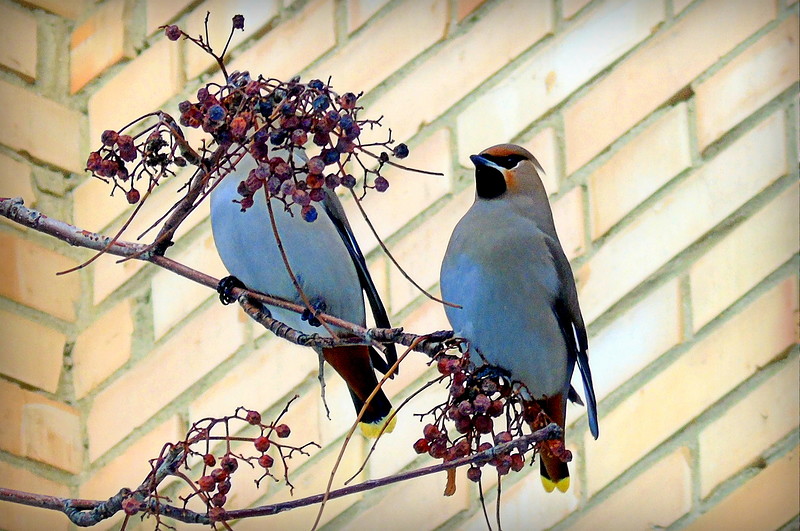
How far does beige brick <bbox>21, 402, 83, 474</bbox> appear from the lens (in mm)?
1684

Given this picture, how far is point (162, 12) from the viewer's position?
1.71 meters

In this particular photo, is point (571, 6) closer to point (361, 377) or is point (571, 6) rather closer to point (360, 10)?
point (360, 10)

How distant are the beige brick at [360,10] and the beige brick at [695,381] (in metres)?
0.69

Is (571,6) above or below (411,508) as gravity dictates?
above

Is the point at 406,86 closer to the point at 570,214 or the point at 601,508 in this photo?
the point at 570,214

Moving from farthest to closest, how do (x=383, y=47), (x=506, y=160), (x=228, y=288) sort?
1. (x=383, y=47)
2. (x=506, y=160)
3. (x=228, y=288)

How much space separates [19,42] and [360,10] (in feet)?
1.73

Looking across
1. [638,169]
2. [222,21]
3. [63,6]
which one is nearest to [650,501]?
[638,169]

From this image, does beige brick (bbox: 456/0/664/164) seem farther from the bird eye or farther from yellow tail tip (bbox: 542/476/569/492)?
yellow tail tip (bbox: 542/476/569/492)

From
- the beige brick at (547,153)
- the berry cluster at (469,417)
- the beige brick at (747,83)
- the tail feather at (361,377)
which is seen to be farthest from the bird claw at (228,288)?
the beige brick at (747,83)

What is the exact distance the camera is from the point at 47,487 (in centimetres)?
167

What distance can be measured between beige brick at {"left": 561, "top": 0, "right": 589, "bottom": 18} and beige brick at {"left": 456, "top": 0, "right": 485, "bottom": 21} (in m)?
0.12

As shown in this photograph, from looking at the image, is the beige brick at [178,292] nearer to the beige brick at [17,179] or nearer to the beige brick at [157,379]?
the beige brick at [157,379]

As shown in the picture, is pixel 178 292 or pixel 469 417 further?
pixel 178 292
